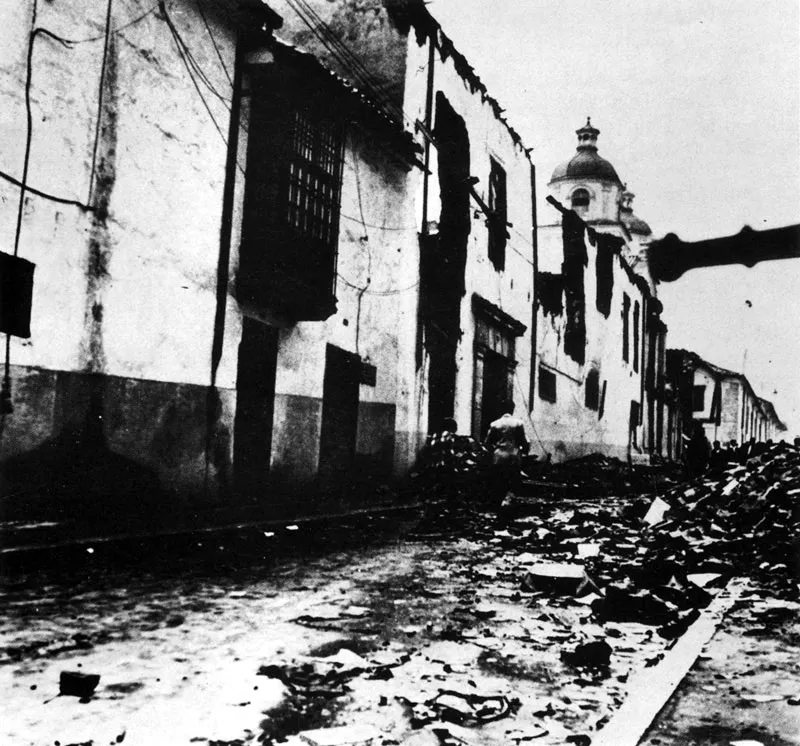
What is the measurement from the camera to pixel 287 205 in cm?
947

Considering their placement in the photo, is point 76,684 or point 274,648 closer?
point 76,684

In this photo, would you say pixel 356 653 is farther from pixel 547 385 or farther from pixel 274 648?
pixel 547 385

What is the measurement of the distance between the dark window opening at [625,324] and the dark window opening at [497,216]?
1306cm

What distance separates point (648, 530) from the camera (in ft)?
27.7

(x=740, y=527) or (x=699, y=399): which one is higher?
(x=699, y=399)

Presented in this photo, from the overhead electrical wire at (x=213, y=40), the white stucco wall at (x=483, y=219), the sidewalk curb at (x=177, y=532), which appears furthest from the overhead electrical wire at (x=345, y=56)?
the sidewalk curb at (x=177, y=532)

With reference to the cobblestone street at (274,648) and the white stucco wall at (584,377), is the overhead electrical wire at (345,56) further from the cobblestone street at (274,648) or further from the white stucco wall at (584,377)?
the cobblestone street at (274,648)

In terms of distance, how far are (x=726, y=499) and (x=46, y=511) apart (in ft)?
25.6

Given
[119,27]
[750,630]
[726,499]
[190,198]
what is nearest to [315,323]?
[190,198]

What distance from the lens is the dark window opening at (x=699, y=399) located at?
167ft

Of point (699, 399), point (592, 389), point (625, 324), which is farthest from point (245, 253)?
point (699, 399)

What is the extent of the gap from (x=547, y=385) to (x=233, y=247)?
537 inches

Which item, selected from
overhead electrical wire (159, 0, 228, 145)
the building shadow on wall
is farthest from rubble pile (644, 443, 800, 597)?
Answer: overhead electrical wire (159, 0, 228, 145)

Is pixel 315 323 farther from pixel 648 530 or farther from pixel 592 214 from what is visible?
pixel 592 214
